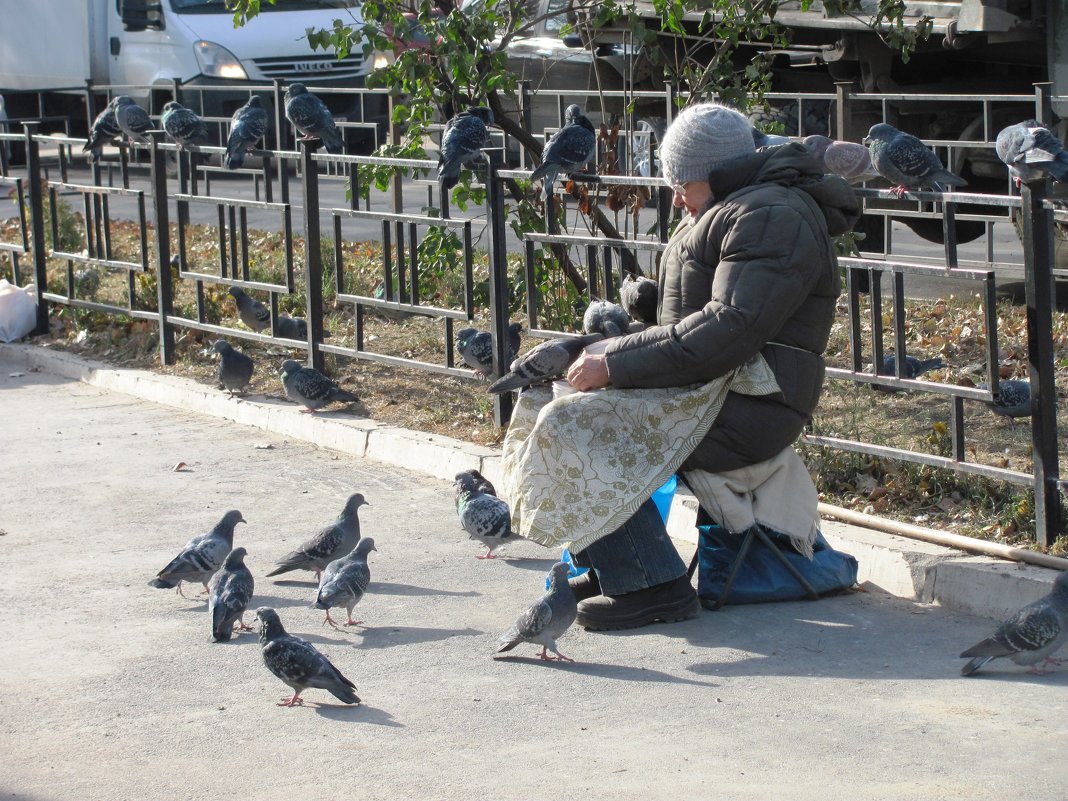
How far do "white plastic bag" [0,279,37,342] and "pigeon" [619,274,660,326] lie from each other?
6368 mm

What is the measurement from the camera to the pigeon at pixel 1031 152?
5859mm

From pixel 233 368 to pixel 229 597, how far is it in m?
3.63

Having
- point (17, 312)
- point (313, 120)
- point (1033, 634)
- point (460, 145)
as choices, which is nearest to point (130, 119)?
point (17, 312)

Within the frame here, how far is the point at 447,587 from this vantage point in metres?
5.48

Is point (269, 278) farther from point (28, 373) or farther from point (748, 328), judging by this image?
point (748, 328)

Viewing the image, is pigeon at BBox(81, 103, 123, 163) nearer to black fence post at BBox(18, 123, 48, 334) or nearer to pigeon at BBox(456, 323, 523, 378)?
black fence post at BBox(18, 123, 48, 334)

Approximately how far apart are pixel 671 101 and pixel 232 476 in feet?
12.0

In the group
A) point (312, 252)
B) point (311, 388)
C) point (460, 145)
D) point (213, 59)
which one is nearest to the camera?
point (460, 145)

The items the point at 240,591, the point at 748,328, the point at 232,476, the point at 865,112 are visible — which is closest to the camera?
the point at 748,328

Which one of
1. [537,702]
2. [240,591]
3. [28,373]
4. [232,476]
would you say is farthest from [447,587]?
[28,373]

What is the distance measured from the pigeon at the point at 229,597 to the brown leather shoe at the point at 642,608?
1145mm

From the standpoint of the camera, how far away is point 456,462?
6.96 meters

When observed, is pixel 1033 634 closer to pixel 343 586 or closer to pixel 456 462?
pixel 343 586

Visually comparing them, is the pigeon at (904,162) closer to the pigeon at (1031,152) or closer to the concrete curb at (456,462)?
the pigeon at (1031,152)
